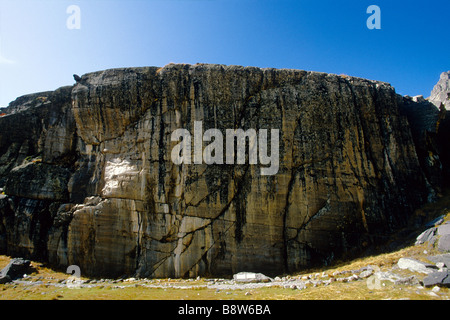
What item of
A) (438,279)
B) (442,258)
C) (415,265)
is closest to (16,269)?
(415,265)

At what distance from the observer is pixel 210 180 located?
18734mm

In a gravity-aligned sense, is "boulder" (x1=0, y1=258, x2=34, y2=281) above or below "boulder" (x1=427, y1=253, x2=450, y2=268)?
below

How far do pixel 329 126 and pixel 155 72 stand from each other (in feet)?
47.2

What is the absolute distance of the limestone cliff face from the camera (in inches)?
709

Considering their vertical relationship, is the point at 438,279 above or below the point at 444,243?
below

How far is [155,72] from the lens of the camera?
2052cm

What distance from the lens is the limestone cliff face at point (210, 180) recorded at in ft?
59.1

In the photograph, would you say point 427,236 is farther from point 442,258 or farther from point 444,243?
point 442,258

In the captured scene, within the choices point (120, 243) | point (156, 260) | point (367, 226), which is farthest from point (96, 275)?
point (367, 226)

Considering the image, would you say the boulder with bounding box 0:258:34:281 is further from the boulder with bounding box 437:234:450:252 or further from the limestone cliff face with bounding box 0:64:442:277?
the boulder with bounding box 437:234:450:252

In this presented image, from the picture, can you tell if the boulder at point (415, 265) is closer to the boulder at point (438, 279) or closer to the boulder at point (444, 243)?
the boulder at point (438, 279)

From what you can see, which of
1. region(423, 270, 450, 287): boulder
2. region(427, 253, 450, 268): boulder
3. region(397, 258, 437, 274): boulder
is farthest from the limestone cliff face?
region(423, 270, 450, 287): boulder

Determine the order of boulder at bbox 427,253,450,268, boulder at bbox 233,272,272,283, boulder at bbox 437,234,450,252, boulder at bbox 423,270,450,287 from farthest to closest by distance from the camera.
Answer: boulder at bbox 233,272,272,283, boulder at bbox 437,234,450,252, boulder at bbox 427,253,450,268, boulder at bbox 423,270,450,287
